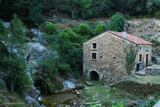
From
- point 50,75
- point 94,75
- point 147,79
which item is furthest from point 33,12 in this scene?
point 147,79

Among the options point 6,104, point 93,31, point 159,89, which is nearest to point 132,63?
point 159,89

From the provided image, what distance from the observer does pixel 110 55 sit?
51.6 m

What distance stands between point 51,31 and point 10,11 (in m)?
6.47

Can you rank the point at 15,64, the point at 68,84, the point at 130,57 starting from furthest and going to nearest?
the point at 130,57
the point at 68,84
the point at 15,64

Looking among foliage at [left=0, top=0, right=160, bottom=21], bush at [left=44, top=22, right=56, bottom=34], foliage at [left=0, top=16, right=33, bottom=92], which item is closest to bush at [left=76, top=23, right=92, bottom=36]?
bush at [left=44, top=22, right=56, bottom=34]

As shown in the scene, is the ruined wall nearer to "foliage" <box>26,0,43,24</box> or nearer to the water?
the water

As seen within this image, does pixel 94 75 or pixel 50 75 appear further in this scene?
pixel 94 75

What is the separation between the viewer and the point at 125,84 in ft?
152

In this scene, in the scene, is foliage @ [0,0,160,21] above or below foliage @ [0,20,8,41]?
above

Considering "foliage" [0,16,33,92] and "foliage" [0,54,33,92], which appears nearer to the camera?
"foliage" [0,54,33,92]

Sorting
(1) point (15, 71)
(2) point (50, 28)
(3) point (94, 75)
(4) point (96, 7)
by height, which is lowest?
(3) point (94, 75)

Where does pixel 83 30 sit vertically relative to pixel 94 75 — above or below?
above

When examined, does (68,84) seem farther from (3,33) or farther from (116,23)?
(116,23)

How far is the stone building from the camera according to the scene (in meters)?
50.7
